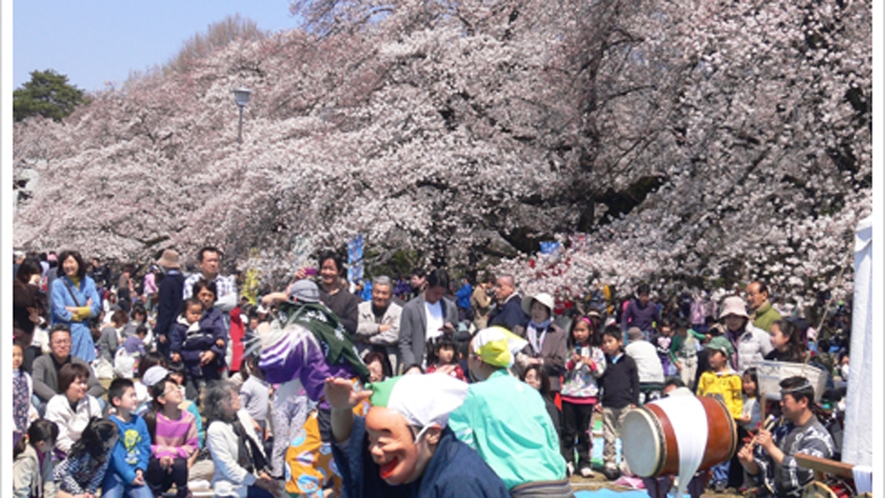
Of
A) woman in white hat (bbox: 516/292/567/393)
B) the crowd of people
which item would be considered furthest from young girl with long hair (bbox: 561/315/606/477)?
woman in white hat (bbox: 516/292/567/393)

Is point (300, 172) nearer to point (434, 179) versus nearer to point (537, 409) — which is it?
point (434, 179)

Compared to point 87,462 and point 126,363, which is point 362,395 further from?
point 126,363

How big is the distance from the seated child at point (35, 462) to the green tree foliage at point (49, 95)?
49.6 meters

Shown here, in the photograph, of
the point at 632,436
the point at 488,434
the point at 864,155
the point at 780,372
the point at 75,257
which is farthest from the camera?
the point at 864,155

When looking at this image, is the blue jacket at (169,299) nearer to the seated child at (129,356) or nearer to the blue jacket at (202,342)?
the blue jacket at (202,342)

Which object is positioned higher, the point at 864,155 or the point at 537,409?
the point at 864,155

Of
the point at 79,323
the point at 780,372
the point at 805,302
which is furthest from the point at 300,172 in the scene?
the point at 780,372

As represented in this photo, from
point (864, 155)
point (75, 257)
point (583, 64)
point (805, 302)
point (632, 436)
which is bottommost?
point (632, 436)

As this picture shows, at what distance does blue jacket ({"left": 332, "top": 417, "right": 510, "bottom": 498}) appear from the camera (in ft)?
9.97

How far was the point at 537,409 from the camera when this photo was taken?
417cm

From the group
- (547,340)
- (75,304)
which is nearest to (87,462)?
(75,304)

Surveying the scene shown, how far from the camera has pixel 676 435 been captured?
15.8 feet

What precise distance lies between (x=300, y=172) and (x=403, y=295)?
14.6 feet

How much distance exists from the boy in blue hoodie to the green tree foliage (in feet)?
162
